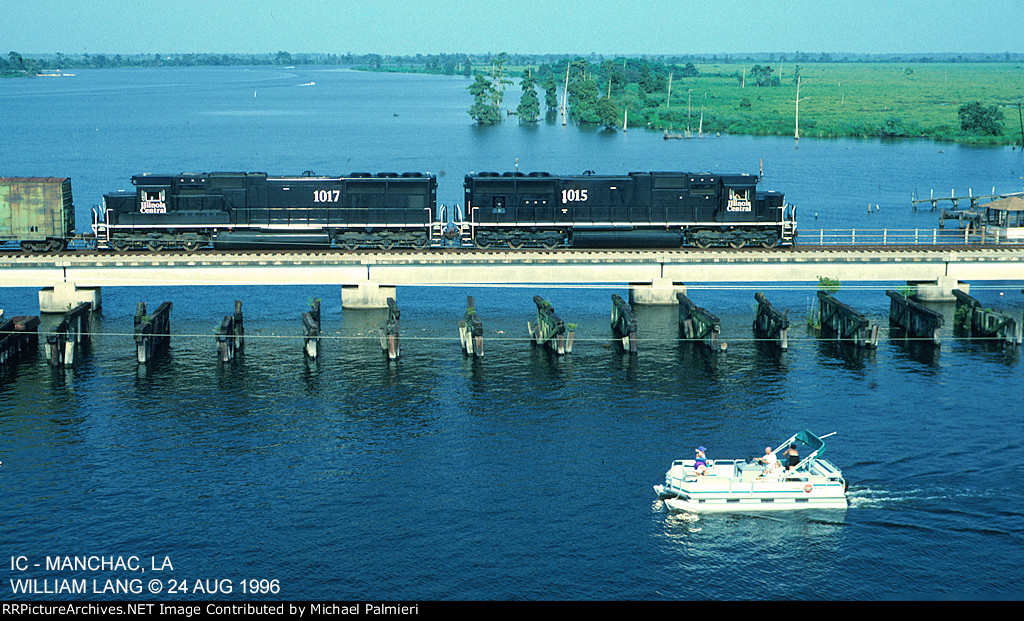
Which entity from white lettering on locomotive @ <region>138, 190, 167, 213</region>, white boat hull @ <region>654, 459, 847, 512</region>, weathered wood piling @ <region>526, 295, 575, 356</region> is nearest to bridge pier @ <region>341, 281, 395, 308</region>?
weathered wood piling @ <region>526, 295, 575, 356</region>

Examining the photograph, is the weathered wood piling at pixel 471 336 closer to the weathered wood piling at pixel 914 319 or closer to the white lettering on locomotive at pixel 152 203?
the white lettering on locomotive at pixel 152 203

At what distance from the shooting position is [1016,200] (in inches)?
2667

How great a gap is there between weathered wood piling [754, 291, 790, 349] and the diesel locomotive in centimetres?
648

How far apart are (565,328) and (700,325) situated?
752cm

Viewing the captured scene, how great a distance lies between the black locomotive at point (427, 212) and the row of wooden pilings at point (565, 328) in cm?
547

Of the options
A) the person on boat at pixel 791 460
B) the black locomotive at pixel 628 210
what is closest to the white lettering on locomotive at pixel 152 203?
the black locomotive at pixel 628 210

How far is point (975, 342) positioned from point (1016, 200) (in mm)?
13648

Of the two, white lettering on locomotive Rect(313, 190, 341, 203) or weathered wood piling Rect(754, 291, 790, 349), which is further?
white lettering on locomotive Rect(313, 190, 341, 203)

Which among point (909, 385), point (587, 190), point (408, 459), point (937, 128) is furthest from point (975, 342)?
point (937, 128)

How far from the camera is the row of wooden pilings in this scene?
2165 inches

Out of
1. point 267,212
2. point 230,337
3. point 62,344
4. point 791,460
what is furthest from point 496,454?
point 267,212

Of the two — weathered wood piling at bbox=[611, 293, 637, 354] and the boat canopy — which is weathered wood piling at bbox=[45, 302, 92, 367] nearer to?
weathered wood piling at bbox=[611, 293, 637, 354]
